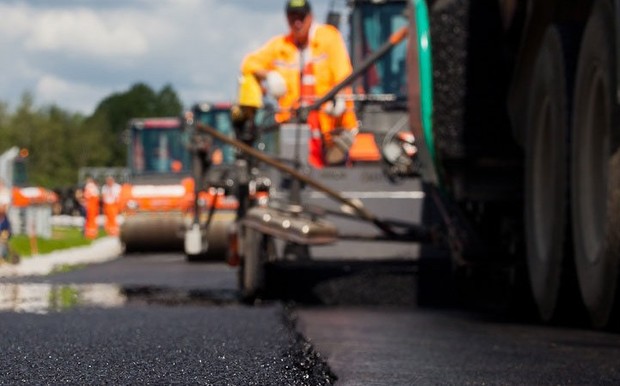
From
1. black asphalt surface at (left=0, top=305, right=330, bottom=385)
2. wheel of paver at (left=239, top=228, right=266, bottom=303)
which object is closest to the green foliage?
wheel of paver at (left=239, top=228, right=266, bottom=303)

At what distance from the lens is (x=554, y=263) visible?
5918 mm

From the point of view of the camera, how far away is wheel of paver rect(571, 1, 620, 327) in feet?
16.4

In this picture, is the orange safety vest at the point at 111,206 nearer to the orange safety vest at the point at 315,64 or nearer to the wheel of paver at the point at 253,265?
the orange safety vest at the point at 315,64

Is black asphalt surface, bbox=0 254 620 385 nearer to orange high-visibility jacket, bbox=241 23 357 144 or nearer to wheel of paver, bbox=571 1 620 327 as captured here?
wheel of paver, bbox=571 1 620 327

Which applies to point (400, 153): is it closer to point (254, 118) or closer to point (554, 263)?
point (254, 118)

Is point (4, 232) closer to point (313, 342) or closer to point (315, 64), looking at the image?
point (315, 64)

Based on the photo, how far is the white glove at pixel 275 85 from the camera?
8.96 meters

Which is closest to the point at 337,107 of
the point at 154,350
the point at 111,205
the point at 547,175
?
the point at 547,175

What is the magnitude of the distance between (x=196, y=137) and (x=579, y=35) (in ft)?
13.9

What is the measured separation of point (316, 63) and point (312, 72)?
0.29 feet

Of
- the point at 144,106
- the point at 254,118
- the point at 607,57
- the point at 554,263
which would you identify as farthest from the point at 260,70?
the point at 144,106

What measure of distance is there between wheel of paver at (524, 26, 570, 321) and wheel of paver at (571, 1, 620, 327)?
165 mm

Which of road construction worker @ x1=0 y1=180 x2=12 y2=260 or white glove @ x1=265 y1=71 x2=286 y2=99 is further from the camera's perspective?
road construction worker @ x1=0 y1=180 x2=12 y2=260

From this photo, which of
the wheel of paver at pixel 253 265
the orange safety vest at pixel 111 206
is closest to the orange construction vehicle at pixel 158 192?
the wheel of paver at pixel 253 265
